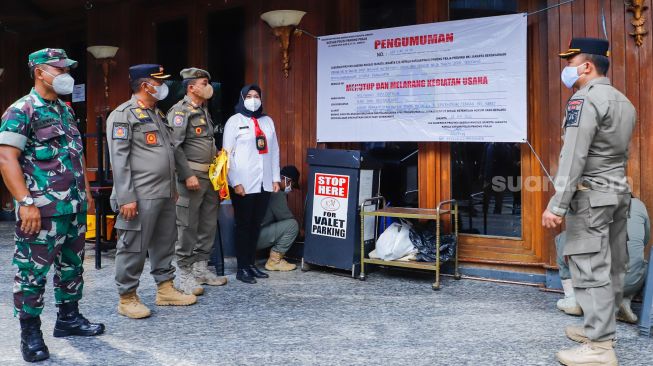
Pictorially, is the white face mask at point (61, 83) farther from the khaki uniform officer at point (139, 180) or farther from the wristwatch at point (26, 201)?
the wristwatch at point (26, 201)

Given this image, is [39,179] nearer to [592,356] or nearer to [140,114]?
[140,114]

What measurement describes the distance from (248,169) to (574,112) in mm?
2863

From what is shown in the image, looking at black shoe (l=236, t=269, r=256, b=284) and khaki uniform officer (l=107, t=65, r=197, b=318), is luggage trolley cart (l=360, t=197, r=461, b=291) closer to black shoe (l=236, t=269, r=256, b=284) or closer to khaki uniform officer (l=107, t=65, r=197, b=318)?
black shoe (l=236, t=269, r=256, b=284)

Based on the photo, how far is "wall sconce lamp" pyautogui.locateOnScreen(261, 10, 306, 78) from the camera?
5914 mm

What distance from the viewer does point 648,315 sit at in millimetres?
3545

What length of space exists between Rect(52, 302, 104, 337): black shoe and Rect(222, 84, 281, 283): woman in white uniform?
5.56 ft

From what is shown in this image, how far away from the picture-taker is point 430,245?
5113mm

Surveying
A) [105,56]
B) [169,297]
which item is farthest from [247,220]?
[105,56]

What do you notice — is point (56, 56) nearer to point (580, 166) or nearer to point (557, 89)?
point (580, 166)

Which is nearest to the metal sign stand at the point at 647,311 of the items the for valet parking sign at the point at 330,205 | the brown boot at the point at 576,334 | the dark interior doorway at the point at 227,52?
the brown boot at the point at 576,334

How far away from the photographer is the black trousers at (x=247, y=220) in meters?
5.13

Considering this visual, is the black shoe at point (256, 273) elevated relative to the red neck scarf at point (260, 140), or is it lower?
lower

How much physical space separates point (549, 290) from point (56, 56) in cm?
407

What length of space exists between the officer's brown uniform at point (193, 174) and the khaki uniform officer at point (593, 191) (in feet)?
9.25
